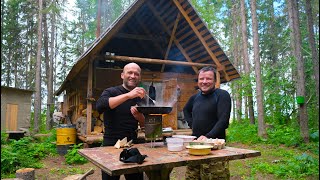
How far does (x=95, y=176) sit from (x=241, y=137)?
7.68 metres

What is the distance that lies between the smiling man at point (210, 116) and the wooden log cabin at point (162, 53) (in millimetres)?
5586

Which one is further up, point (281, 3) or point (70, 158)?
point (281, 3)

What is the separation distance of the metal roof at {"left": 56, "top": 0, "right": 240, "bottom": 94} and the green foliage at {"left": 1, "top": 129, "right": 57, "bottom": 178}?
273 cm

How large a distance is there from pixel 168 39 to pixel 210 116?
7.79 m

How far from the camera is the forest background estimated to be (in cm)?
1041

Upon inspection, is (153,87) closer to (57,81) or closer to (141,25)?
(141,25)

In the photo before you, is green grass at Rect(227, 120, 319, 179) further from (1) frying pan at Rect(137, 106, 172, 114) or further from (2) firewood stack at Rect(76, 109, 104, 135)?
(2) firewood stack at Rect(76, 109, 104, 135)

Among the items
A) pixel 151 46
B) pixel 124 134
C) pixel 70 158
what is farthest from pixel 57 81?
pixel 124 134

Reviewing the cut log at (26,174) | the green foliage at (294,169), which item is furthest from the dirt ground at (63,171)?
the green foliage at (294,169)

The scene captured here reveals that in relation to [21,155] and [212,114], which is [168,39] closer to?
[21,155]

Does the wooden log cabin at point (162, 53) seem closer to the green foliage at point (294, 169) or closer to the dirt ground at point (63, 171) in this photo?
the dirt ground at point (63, 171)

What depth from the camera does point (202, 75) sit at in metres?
3.33

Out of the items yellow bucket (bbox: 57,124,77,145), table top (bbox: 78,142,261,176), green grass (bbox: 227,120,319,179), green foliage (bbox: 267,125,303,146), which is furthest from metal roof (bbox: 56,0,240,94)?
table top (bbox: 78,142,261,176)

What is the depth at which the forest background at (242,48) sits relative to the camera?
10414 millimetres
